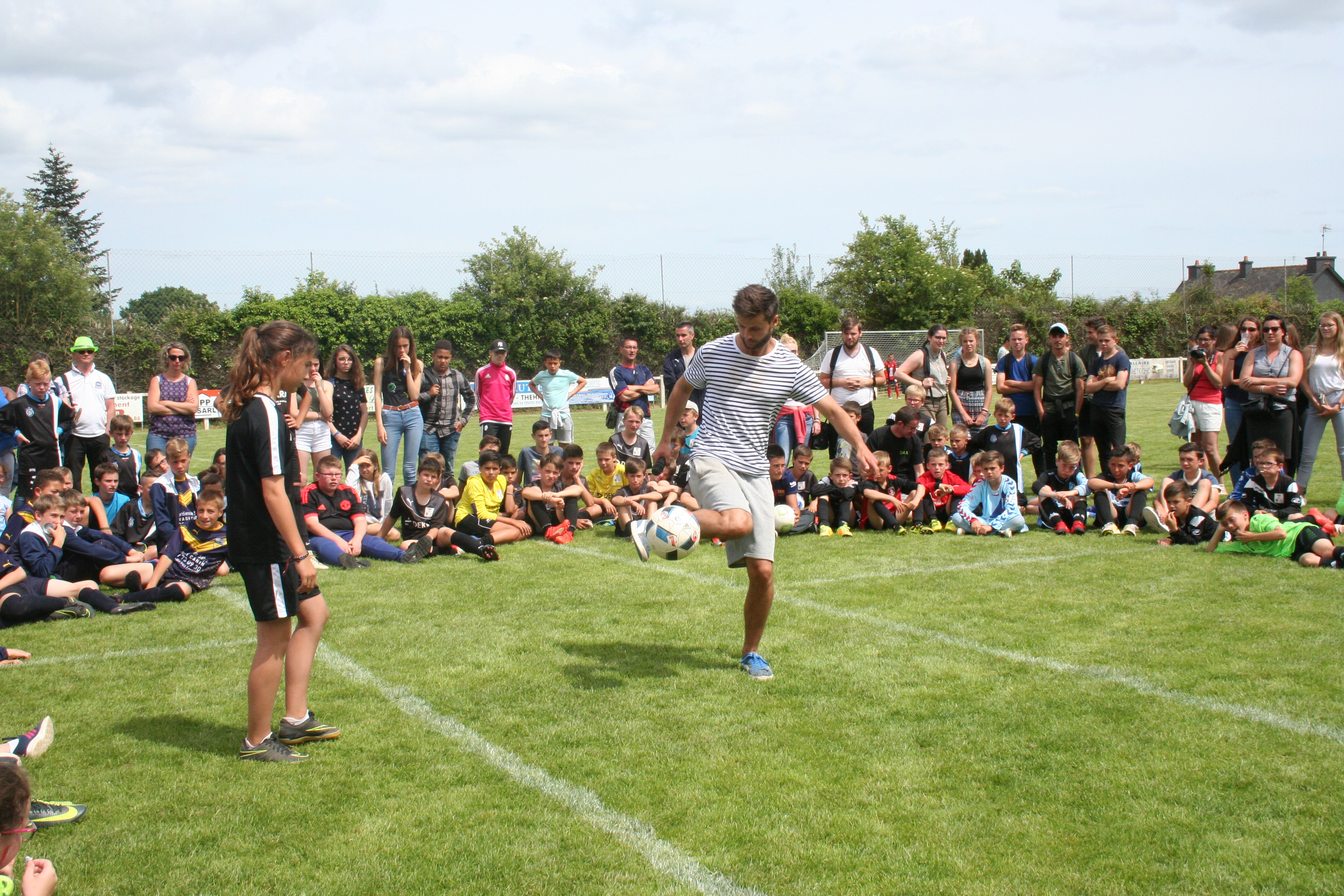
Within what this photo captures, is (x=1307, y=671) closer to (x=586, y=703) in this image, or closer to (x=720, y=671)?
(x=720, y=671)

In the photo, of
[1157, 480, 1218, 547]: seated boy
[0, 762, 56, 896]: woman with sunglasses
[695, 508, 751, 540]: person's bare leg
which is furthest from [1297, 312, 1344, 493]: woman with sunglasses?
[0, 762, 56, 896]: woman with sunglasses

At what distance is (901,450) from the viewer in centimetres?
1108

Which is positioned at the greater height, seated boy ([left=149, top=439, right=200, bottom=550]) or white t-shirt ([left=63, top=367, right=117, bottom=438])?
white t-shirt ([left=63, top=367, right=117, bottom=438])

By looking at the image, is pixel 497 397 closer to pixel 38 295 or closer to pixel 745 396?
pixel 745 396

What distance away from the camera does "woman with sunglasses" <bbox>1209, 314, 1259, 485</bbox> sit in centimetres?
1056

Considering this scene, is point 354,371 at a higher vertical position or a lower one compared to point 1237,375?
higher

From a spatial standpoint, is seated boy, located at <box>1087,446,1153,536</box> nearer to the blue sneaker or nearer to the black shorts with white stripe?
the blue sneaker

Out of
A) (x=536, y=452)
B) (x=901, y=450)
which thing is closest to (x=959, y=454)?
(x=901, y=450)

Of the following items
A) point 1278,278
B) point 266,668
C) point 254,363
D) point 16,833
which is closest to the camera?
point 16,833

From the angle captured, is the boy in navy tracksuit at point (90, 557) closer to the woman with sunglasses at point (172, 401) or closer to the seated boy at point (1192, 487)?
the woman with sunglasses at point (172, 401)

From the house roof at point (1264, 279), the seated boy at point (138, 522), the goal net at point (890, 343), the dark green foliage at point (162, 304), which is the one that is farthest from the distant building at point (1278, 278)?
the seated boy at point (138, 522)

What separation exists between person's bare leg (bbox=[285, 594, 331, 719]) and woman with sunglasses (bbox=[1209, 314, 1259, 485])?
9.62 m

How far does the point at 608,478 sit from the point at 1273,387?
691 cm

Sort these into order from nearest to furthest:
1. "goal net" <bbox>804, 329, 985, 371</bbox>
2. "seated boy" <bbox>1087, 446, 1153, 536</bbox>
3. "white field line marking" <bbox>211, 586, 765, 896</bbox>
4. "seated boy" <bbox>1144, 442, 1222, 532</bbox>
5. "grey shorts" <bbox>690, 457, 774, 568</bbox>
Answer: "white field line marking" <bbox>211, 586, 765, 896</bbox>
"grey shorts" <bbox>690, 457, 774, 568</bbox>
"seated boy" <bbox>1144, 442, 1222, 532</bbox>
"seated boy" <bbox>1087, 446, 1153, 536</bbox>
"goal net" <bbox>804, 329, 985, 371</bbox>
